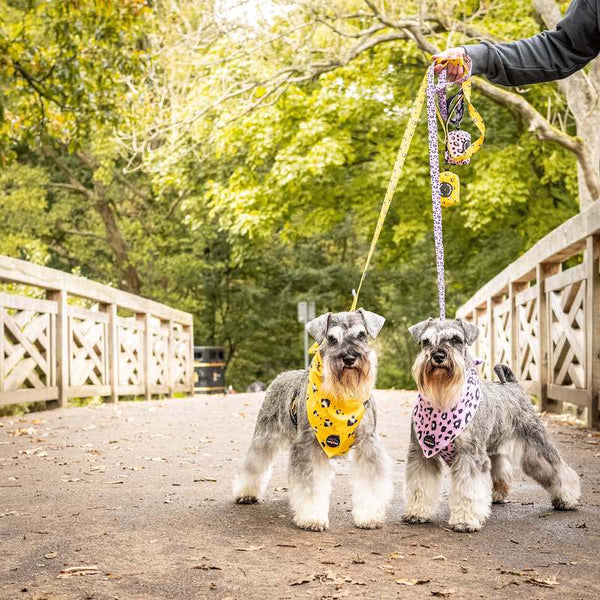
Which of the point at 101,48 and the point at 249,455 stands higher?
the point at 101,48

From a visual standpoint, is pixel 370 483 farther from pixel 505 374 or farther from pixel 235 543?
pixel 505 374

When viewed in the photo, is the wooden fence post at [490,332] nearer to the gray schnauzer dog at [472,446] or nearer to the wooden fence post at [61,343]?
the wooden fence post at [61,343]

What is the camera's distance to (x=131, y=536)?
410 centimetres

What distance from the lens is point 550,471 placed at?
4766 millimetres

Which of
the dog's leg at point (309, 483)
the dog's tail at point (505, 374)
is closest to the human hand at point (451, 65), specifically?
the dog's tail at point (505, 374)

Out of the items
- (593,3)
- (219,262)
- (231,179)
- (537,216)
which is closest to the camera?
(593,3)

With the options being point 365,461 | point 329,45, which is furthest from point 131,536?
point 329,45

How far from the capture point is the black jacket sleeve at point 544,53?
4.45m

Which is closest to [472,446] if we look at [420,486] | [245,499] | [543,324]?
[420,486]

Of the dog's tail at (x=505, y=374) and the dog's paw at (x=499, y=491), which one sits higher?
the dog's tail at (x=505, y=374)

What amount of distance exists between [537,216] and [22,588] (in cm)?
1677

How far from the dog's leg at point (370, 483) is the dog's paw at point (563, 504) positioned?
1025mm

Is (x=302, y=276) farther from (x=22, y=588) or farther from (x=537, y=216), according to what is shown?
(x=22, y=588)

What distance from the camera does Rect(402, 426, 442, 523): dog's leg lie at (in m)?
4.50
